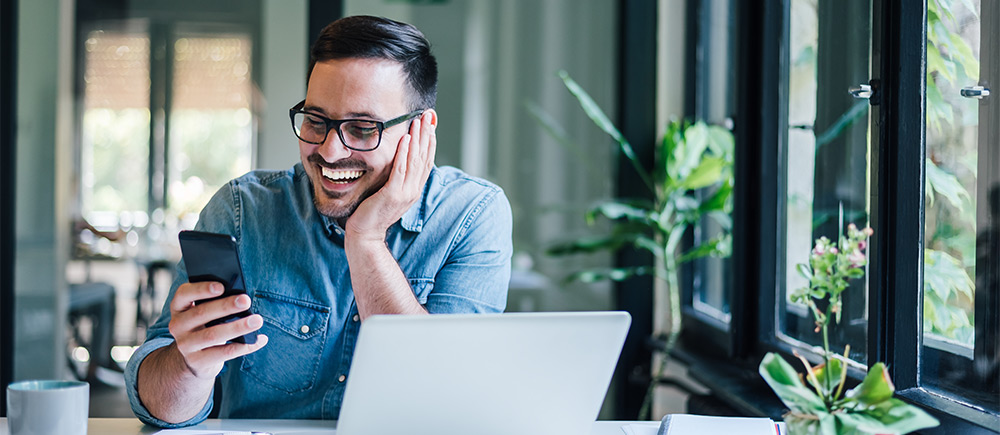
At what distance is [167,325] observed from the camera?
4.60 feet

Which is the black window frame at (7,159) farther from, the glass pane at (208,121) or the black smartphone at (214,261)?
the black smartphone at (214,261)

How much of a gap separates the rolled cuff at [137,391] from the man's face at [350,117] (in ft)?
1.17

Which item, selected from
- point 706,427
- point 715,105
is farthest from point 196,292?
point 715,105

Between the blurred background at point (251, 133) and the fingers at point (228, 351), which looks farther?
the blurred background at point (251, 133)

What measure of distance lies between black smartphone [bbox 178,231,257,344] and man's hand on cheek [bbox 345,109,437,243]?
0.37 meters

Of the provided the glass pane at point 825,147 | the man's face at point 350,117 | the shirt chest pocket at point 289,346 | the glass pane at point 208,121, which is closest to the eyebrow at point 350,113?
the man's face at point 350,117

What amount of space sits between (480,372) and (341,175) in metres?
0.65

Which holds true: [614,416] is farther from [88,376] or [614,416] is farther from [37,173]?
[37,173]

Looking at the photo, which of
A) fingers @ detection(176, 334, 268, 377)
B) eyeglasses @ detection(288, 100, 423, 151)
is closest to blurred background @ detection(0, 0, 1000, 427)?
eyeglasses @ detection(288, 100, 423, 151)

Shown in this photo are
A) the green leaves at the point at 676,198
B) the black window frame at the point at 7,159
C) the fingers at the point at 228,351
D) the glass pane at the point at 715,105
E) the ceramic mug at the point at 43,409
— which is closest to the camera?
the ceramic mug at the point at 43,409

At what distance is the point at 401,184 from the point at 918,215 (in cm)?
91

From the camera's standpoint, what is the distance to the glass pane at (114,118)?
316 cm

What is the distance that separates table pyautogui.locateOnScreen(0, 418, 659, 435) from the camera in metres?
1.21

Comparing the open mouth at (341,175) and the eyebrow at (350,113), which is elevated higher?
the eyebrow at (350,113)
